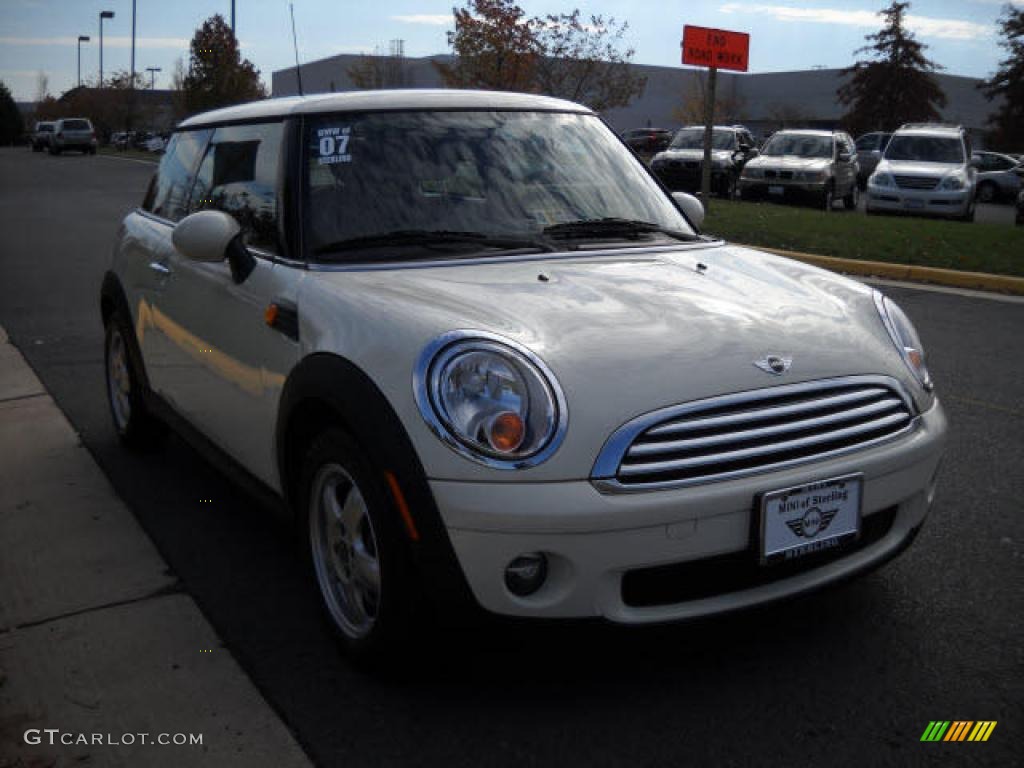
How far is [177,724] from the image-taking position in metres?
2.68

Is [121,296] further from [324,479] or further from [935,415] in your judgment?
[935,415]

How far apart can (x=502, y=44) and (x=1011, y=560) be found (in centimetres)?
2848

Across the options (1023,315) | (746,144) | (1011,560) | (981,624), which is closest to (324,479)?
(981,624)

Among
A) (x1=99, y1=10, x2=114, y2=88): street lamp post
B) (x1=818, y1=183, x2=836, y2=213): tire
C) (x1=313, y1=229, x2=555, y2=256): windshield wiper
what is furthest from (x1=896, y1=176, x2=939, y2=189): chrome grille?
(x1=99, y1=10, x2=114, y2=88): street lamp post

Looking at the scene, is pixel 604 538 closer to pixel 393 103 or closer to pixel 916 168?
pixel 393 103

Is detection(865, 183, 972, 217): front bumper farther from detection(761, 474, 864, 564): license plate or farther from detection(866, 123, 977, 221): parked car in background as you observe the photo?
detection(761, 474, 864, 564): license plate

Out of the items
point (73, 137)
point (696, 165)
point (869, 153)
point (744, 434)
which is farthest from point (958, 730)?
point (73, 137)

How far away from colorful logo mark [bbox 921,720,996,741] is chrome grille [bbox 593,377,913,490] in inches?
27.3

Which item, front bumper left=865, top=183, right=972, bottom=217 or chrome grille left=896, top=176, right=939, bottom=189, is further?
chrome grille left=896, top=176, right=939, bottom=189

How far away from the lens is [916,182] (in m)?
18.3

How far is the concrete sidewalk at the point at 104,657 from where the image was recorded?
2580 millimetres

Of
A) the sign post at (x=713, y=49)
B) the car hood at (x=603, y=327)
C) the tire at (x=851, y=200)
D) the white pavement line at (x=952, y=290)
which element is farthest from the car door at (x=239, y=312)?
the tire at (x=851, y=200)

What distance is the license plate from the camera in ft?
8.40

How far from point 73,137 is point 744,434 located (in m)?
53.2
